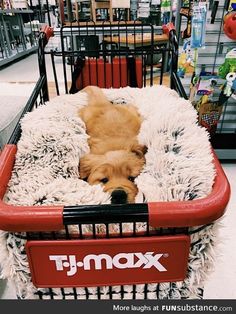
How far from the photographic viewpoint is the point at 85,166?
859 millimetres

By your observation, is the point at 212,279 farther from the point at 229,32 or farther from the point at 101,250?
the point at 229,32

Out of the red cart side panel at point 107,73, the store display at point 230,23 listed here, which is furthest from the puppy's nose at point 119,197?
the store display at point 230,23

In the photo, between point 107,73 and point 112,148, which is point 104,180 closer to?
point 112,148

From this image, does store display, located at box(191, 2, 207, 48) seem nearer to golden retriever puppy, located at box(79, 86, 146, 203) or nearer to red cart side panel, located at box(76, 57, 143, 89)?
red cart side panel, located at box(76, 57, 143, 89)

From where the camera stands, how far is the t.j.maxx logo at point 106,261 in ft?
1.73

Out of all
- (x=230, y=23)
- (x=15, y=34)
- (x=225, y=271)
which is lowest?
(x=225, y=271)

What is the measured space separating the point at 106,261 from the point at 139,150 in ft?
1.41

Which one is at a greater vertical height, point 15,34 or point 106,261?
point 106,261

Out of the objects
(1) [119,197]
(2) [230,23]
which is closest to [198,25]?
(2) [230,23]

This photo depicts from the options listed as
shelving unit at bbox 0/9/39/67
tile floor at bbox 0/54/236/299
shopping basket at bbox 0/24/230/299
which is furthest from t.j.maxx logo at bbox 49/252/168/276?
shelving unit at bbox 0/9/39/67

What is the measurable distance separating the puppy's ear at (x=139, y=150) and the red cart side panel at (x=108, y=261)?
40 cm

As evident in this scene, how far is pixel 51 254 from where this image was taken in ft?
1.72

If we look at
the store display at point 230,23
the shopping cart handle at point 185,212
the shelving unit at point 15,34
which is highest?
the store display at point 230,23

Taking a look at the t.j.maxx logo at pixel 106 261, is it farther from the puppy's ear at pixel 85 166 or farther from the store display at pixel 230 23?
the store display at pixel 230 23
